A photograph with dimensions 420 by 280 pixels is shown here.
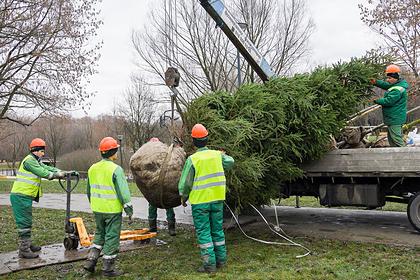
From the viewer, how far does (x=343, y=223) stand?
962 cm

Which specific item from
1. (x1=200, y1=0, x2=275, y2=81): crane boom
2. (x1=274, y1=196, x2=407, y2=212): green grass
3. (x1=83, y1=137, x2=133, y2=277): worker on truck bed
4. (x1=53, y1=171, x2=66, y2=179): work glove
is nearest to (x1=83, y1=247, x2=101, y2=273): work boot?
(x1=83, y1=137, x2=133, y2=277): worker on truck bed

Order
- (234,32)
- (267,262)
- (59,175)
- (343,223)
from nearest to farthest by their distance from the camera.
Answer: (267,262) → (59,175) → (234,32) → (343,223)

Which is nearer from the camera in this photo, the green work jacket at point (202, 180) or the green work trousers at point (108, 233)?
the green work trousers at point (108, 233)

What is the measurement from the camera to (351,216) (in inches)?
419

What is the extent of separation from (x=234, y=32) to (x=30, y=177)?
16.1 ft

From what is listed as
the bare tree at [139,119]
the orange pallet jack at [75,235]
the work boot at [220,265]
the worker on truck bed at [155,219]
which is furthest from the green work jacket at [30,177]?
→ the bare tree at [139,119]

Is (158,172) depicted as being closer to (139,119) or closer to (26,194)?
(26,194)

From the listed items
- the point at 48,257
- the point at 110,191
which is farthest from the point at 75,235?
the point at 110,191

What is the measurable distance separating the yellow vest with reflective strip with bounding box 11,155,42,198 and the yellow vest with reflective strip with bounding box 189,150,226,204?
2.74 meters

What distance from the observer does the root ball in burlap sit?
21.2 feet

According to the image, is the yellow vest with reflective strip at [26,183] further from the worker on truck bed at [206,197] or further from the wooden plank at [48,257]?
the worker on truck bed at [206,197]

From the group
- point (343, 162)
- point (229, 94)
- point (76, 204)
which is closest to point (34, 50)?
point (76, 204)

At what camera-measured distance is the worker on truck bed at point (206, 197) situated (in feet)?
19.5

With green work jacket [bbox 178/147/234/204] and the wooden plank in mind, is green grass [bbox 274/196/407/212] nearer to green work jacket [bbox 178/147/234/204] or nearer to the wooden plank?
the wooden plank
